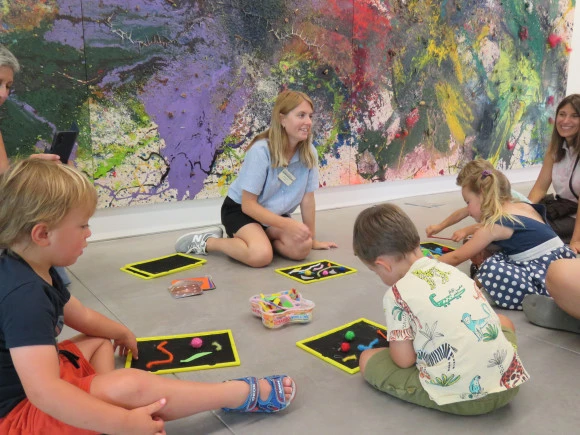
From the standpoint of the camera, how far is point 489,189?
2.21m

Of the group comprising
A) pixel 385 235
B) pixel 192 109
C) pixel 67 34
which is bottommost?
pixel 385 235

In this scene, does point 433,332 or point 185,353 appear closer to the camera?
point 433,332

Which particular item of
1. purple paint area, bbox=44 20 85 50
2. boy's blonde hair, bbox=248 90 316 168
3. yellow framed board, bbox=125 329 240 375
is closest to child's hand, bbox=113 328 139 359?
yellow framed board, bbox=125 329 240 375

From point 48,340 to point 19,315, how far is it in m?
0.07

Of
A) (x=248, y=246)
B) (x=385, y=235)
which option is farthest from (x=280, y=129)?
(x=385, y=235)

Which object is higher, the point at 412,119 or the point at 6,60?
the point at 6,60

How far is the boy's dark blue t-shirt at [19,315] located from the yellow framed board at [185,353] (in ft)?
1.74

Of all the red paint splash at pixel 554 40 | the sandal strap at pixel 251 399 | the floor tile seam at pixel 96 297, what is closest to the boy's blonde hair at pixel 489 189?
the sandal strap at pixel 251 399

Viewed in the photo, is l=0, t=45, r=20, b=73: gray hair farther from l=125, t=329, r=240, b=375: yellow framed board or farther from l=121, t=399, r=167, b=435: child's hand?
l=121, t=399, r=167, b=435: child's hand

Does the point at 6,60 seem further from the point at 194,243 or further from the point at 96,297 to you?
the point at 194,243

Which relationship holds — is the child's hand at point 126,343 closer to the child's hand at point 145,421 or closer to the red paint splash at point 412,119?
the child's hand at point 145,421

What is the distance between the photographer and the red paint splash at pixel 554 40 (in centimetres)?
559

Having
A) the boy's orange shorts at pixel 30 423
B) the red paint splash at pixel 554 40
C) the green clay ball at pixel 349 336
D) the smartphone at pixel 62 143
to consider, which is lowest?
the green clay ball at pixel 349 336

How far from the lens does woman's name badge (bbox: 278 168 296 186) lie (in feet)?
9.27
